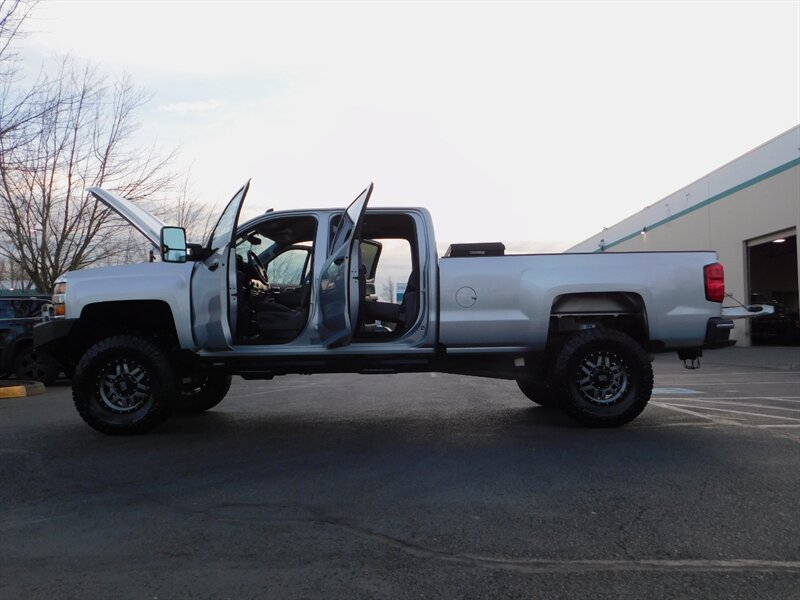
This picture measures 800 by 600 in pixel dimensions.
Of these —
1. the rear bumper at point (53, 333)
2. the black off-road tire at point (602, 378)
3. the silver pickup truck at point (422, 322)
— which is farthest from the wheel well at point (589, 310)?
the rear bumper at point (53, 333)

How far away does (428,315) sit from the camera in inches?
240

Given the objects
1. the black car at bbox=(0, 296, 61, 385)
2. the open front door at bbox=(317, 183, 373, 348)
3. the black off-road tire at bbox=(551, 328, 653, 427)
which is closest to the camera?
the open front door at bbox=(317, 183, 373, 348)

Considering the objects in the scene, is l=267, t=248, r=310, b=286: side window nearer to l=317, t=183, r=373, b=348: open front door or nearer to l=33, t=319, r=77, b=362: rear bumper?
l=317, t=183, r=373, b=348: open front door

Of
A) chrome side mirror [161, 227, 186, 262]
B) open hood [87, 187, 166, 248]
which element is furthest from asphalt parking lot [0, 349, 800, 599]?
open hood [87, 187, 166, 248]

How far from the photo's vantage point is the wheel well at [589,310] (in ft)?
20.3

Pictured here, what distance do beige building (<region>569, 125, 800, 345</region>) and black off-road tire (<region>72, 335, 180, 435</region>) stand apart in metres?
20.7

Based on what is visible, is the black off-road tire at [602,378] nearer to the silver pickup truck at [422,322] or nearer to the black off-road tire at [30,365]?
the silver pickup truck at [422,322]

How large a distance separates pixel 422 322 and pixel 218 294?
2005 mm

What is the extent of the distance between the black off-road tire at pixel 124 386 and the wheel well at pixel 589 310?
3.84 metres

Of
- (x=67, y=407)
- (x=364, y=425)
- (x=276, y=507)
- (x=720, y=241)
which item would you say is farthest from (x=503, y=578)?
(x=720, y=241)

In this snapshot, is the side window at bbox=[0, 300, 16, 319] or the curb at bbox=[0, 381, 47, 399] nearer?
the curb at bbox=[0, 381, 47, 399]

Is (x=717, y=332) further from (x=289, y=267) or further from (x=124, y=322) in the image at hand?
(x=124, y=322)

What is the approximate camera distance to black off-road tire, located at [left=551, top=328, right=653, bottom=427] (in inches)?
235

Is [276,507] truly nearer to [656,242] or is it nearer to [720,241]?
[720,241]
